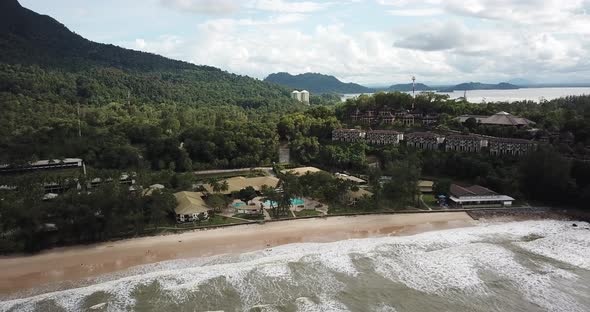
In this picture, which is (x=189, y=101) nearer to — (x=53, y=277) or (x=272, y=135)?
(x=272, y=135)

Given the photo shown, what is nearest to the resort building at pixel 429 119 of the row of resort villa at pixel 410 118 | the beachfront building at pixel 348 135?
the row of resort villa at pixel 410 118

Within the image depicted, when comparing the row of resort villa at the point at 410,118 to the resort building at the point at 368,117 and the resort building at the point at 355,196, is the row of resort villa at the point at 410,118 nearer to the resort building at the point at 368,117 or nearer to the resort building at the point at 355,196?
the resort building at the point at 368,117

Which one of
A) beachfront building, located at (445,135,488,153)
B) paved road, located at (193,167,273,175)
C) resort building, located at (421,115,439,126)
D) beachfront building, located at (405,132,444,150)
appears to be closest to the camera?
beachfront building, located at (445,135,488,153)

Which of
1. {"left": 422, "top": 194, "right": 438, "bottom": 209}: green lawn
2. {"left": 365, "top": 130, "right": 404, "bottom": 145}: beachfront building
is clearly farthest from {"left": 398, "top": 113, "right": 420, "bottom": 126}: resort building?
{"left": 422, "top": 194, "right": 438, "bottom": 209}: green lawn

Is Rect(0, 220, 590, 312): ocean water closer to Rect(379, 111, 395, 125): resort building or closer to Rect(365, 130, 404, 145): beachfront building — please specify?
Rect(365, 130, 404, 145): beachfront building

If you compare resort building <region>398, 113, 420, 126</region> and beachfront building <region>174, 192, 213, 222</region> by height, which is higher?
resort building <region>398, 113, 420, 126</region>

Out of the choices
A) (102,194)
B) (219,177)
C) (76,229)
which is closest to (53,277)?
(76,229)
